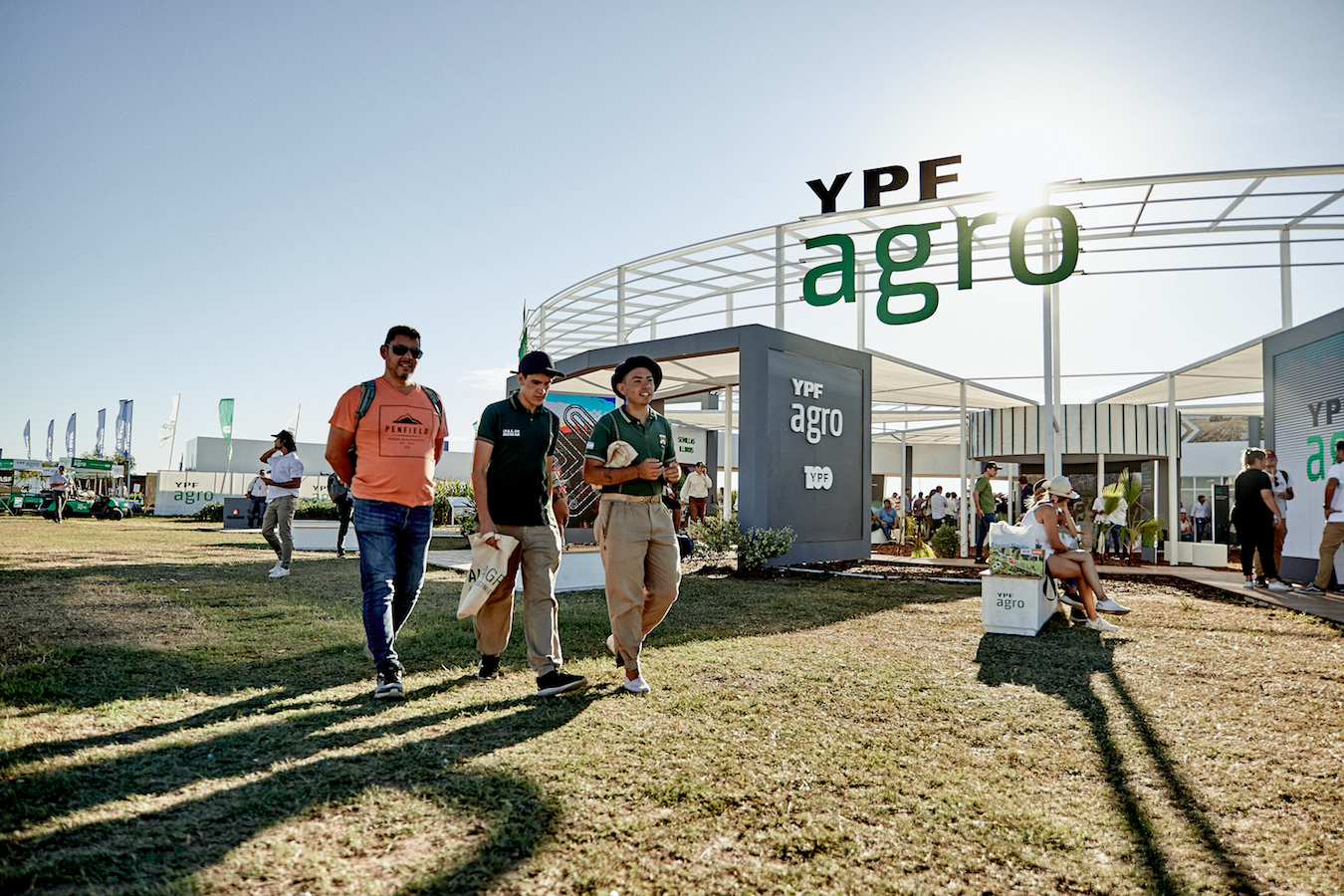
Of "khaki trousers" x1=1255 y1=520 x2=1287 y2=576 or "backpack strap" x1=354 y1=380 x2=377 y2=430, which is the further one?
"khaki trousers" x1=1255 y1=520 x2=1287 y2=576

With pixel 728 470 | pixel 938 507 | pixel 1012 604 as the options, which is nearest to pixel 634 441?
pixel 1012 604

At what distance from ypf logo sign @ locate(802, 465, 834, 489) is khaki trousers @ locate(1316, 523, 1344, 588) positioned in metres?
6.07

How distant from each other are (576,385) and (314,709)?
13.3 meters

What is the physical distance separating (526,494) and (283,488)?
259 inches

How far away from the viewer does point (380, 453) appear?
13.7ft

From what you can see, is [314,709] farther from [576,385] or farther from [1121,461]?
[1121,461]

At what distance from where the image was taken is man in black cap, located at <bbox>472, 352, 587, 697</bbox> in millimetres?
4234

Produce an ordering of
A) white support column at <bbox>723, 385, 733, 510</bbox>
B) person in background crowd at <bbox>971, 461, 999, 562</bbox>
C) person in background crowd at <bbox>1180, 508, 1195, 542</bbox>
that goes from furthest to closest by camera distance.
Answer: person in background crowd at <bbox>1180, 508, 1195, 542</bbox>, person in background crowd at <bbox>971, 461, 999, 562</bbox>, white support column at <bbox>723, 385, 733, 510</bbox>

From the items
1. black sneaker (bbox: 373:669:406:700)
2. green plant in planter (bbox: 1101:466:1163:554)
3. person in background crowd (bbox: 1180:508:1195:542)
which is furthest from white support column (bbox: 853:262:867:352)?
person in background crowd (bbox: 1180:508:1195:542)

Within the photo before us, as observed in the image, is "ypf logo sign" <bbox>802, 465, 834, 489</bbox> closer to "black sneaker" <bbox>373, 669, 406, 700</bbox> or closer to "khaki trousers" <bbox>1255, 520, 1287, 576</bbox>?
"khaki trousers" <bbox>1255, 520, 1287, 576</bbox>

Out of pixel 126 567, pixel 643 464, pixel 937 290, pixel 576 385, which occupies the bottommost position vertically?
pixel 126 567

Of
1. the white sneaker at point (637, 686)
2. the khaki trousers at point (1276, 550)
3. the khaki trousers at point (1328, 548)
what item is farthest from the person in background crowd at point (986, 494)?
the white sneaker at point (637, 686)

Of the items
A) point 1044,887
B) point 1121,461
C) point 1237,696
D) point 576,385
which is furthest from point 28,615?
point 1121,461

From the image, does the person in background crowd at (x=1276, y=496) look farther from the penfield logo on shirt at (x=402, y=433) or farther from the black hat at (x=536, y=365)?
the penfield logo on shirt at (x=402, y=433)
